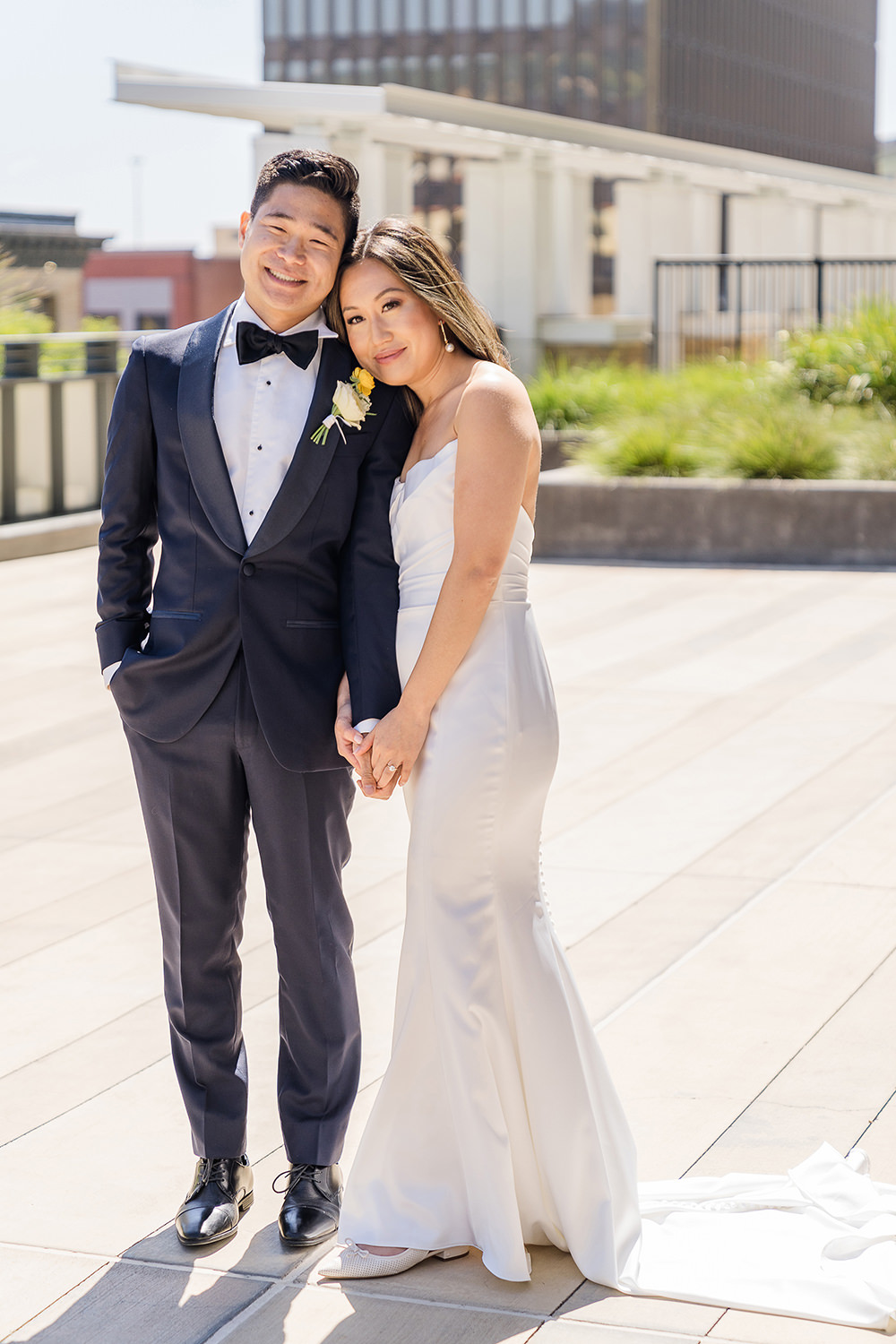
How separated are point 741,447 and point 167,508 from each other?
10991 mm

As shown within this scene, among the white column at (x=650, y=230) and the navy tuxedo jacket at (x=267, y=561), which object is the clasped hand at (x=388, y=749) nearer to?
the navy tuxedo jacket at (x=267, y=561)

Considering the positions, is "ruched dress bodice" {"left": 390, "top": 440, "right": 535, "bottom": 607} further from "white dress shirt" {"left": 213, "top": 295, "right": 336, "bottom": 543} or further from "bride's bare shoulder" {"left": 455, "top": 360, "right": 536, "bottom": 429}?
"white dress shirt" {"left": 213, "top": 295, "right": 336, "bottom": 543}

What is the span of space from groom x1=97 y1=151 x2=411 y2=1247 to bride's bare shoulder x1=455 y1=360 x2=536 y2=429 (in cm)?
23

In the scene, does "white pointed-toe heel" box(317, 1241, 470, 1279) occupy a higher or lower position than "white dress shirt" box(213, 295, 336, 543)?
lower

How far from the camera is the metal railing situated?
14633 mm

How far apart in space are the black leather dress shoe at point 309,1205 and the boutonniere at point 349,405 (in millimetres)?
1458

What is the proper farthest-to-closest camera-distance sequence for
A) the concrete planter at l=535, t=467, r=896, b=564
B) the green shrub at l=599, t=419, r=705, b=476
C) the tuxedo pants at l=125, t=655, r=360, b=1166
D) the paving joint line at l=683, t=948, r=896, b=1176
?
the green shrub at l=599, t=419, r=705, b=476 → the concrete planter at l=535, t=467, r=896, b=564 → the paving joint line at l=683, t=948, r=896, b=1176 → the tuxedo pants at l=125, t=655, r=360, b=1166

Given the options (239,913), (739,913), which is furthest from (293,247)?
(739,913)

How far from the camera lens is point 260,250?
10.4 ft

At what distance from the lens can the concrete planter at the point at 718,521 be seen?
13125 mm

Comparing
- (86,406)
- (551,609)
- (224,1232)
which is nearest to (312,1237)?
(224,1232)

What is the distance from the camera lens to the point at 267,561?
3.18m

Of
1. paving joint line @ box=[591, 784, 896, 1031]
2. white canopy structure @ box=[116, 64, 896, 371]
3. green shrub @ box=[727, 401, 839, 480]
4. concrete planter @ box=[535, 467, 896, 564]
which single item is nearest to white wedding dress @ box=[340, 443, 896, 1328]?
paving joint line @ box=[591, 784, 896, 1031]

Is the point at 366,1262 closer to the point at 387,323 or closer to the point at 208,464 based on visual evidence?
the point at 208,464
